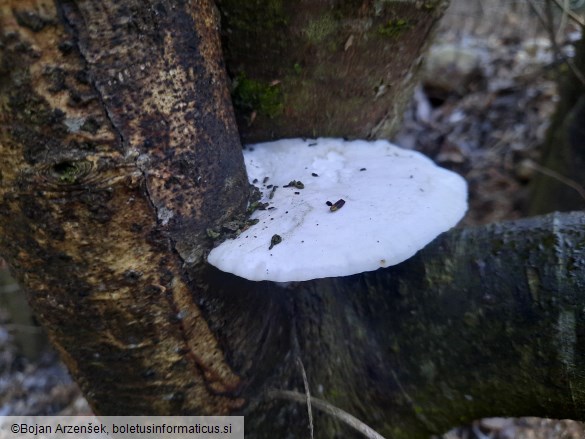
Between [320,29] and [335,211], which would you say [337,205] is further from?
[320,29]

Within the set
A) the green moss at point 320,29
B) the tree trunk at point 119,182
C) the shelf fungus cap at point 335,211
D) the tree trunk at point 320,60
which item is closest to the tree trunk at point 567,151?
the tree trunk at point 320,60

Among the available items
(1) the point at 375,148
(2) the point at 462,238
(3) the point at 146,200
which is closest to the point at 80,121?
(3) the point at 146,200

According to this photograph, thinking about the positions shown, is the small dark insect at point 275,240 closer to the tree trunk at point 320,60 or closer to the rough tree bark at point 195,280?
the rough tree bark at point 195,280

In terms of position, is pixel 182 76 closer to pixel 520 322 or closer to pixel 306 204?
pixel 306 204

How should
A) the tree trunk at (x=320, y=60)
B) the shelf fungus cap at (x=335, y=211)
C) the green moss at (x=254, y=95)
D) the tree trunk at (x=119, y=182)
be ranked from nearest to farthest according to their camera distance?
the tree trunk at (x=119, y=182), the shelf fungus cap at (x=335, y=211), the tree trunk at (x=320, y=60), the green moss at (x=254, y=95)

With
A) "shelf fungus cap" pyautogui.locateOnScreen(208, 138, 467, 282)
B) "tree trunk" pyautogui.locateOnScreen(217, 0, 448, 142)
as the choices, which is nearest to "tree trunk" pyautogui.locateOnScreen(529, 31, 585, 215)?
"tree trunk" pyautogui.locateOnScreen(217, 0, 448, 142)

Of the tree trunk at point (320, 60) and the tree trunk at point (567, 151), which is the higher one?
the tree trunk at point (320, 60)

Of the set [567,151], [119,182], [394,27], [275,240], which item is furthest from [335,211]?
[567,151]
